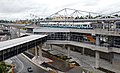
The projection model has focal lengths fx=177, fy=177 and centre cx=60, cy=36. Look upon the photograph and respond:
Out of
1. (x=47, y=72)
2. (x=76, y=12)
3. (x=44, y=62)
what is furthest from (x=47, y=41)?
(x=76, y=12)

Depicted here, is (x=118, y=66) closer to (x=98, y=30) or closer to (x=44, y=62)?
(x=98, y=30)

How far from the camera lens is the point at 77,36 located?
2162 inches

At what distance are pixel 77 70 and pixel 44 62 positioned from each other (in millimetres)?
13348

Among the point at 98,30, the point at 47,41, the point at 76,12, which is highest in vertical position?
the point at 76,12

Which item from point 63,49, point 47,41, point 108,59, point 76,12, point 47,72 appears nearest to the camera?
point 47,72

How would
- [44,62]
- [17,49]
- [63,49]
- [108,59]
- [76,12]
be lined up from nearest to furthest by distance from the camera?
[17,49], [108,59], [44,62], [63,49], [76,12]

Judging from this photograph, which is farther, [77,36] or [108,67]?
[77,36]

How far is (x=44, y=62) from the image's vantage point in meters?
55.1

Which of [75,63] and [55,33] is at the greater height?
[55,33]

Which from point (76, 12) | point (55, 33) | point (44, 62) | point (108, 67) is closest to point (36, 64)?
point (44, 62)

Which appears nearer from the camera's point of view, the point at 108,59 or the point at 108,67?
the point at 108,67

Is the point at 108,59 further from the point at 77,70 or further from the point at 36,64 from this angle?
the point at 36,64

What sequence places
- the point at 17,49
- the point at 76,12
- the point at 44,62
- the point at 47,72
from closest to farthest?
the point at 17,49 → the point at 47,72 → the point at 44,62 → the point at 76,12

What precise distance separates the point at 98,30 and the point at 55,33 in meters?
17.1
